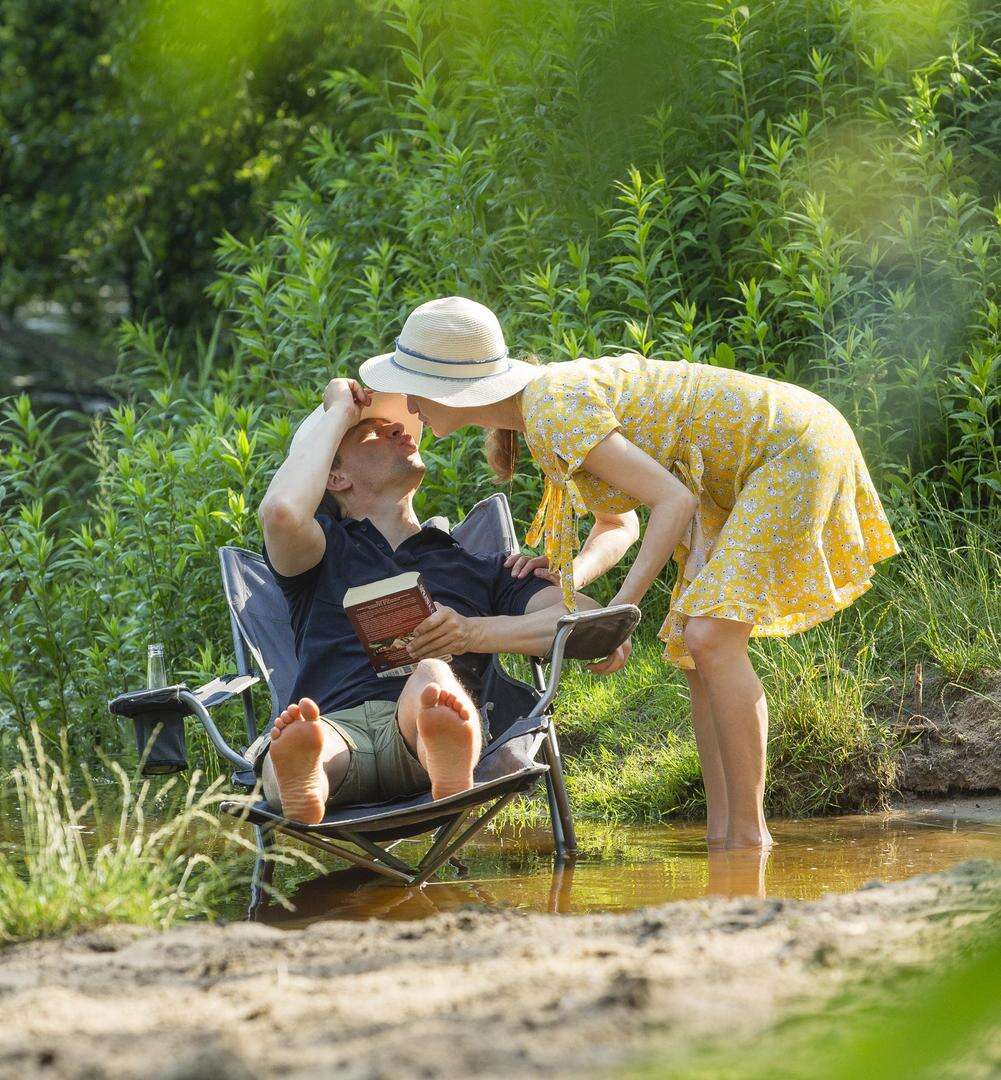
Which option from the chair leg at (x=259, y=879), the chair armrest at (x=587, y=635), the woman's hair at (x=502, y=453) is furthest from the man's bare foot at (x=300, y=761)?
the woman's hair at (x=502, y=453)

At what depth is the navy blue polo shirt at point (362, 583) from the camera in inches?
148

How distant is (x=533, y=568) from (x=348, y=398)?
755 millimetres

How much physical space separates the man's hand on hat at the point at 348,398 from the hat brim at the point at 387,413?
0.02 metres

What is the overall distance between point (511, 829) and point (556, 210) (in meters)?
3.43

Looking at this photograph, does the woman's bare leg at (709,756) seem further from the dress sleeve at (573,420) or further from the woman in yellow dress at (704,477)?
the dress sleeve at (573,420)

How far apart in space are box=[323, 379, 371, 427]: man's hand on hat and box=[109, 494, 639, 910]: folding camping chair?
2.24ft

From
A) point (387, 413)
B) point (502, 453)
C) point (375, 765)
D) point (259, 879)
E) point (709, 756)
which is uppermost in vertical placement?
point (387, 413)

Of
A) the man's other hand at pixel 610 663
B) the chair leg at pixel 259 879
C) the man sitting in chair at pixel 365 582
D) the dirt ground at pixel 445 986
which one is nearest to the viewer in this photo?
the dirt ground at pixel 445 986

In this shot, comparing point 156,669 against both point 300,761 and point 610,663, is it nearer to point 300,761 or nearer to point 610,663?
point 300,761

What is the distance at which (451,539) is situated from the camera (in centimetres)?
408

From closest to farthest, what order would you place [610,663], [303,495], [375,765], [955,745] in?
[375,765] < [303,495] < [610,663] < [955,745]

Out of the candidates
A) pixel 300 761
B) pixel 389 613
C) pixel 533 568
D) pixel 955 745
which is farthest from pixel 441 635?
pixel 955 745

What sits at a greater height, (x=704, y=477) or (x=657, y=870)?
(x=704, y=477)

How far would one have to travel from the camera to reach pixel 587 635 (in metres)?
3.57
